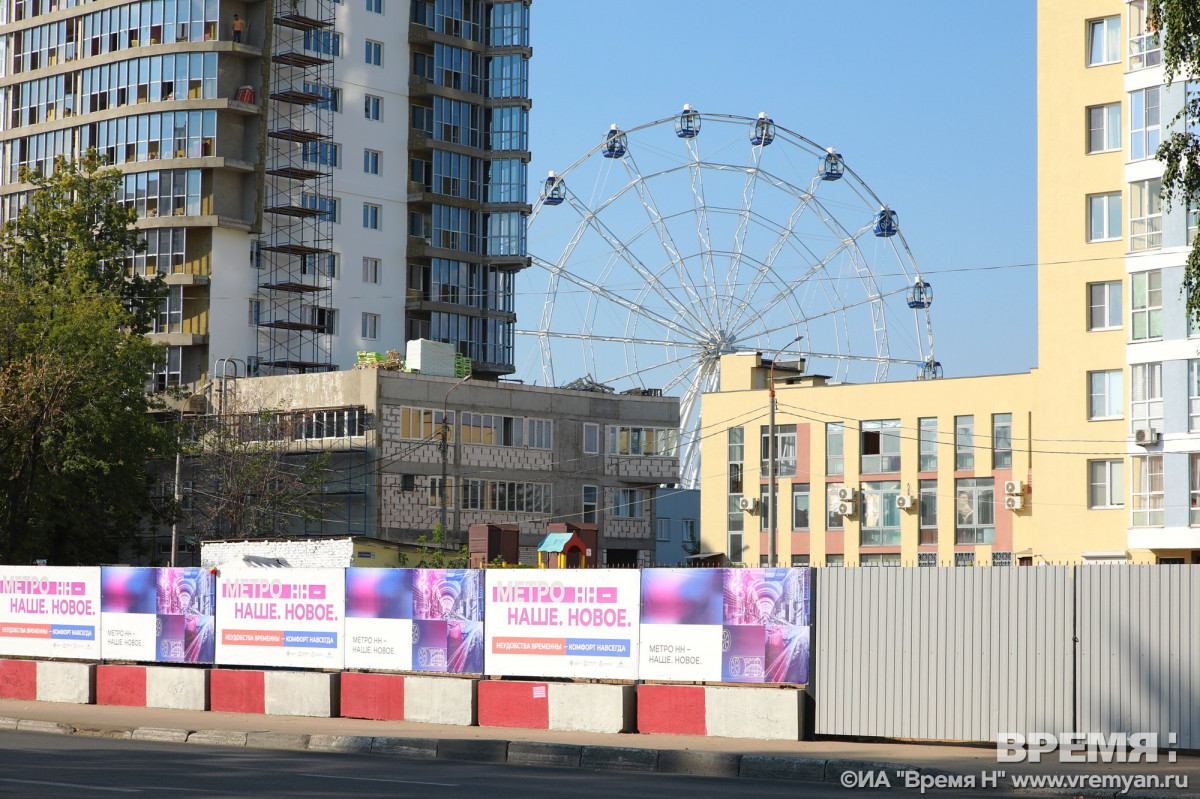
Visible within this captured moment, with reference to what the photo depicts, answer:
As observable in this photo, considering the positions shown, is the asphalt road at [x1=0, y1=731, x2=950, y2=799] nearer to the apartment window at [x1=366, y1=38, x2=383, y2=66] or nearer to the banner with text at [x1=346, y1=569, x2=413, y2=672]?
the banner with text at [x1=346, y1=569, x2=413, y2=672]

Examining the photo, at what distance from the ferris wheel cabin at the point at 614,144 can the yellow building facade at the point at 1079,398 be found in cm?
1698

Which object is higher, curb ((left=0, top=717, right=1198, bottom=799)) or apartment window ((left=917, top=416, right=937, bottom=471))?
apartment window ((left=917, top=416, right=937, bottom=471))

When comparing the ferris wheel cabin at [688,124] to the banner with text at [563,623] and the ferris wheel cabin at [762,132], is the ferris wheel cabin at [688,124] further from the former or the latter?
the banner with text at [563,623]

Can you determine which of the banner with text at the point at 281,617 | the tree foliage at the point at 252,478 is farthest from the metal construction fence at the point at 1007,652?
the tree foliage at the point at 252,478

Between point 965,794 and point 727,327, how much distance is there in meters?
56.7

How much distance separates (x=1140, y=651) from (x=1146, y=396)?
127ft

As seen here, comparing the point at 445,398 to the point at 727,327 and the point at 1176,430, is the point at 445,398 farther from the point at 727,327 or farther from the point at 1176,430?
the point at 1176,430

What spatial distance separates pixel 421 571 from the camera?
25094 mm

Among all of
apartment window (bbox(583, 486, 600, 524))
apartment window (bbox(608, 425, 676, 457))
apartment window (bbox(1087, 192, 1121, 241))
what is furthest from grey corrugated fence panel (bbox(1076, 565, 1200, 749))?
apartment window (bbox(608, 425, 676, 457))

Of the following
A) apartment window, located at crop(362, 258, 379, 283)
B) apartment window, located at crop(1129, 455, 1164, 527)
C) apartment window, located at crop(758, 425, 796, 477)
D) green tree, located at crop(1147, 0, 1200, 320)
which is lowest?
apartment window, located at crop(1129, 455, 1164, 527)

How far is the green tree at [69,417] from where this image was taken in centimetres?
5981

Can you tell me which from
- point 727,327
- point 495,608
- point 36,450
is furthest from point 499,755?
point 727,327

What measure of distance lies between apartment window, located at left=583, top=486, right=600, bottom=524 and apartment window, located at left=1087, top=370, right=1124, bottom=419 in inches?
1213

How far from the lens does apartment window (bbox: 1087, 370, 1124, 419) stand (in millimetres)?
58250
